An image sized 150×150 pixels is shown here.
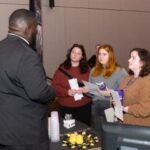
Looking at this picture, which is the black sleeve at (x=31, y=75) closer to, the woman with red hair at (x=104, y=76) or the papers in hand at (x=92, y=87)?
the papers in hand at (x=92, y=87)

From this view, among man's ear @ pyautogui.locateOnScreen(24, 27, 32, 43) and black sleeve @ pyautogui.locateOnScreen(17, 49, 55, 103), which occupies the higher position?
man's ear @ pyautogui.locateOnScreen(24, 27, 32, 43)

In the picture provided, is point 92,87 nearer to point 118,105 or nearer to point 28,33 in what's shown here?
point 118,105

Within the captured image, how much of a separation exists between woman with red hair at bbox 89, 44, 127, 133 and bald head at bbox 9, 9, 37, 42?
1.65 meters

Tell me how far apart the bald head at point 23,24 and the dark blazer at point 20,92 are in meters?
0.05

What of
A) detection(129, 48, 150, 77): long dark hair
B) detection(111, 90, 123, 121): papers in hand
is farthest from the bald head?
detection(129, 48, 150, 77): long dark hair

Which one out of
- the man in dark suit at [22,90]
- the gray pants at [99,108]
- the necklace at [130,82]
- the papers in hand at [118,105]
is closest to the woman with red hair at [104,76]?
the gray pants at [99,108]

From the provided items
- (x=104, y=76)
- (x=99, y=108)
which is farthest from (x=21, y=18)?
(x=99, y=108)

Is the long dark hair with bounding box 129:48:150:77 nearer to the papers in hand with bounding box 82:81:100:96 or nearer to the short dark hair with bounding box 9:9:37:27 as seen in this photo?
the papers in hand with bounding box 82:81:100:96

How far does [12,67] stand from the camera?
2121 mm

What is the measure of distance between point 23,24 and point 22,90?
0.43 metres

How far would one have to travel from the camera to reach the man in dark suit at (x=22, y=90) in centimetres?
211

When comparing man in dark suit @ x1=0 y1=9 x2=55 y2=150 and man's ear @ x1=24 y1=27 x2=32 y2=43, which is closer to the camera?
man in dark suit @ x1=0 y1=9 x2=55 y2=150

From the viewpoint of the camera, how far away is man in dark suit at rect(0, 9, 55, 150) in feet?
6.93

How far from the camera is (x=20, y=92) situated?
7.04 feet
